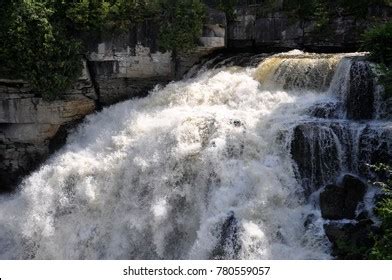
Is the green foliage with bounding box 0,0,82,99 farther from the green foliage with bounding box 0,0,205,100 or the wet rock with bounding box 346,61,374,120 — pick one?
the wet rock with bounding box 346,61,374,120

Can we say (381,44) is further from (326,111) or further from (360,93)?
(326,111)

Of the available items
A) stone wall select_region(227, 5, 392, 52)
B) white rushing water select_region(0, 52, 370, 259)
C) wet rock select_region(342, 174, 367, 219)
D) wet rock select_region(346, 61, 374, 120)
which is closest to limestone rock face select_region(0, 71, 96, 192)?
white rushing water select_region(0, 52, 370, 259)

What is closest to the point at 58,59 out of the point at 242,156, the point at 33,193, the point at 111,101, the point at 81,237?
the point at 111,101

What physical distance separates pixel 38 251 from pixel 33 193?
1.66 metres

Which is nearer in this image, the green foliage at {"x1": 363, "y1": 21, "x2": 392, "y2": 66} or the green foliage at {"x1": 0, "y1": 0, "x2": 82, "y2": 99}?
the green foliage at {"x1": 363, "y1": 21, "x2": 392, "y2": 66}

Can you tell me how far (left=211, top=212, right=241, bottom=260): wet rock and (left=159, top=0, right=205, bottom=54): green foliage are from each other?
7064mm

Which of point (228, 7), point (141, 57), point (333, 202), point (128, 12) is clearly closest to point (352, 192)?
point (333, 202)

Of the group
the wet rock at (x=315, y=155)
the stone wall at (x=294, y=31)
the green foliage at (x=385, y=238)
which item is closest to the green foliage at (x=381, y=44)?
the stone wall at (x=294, y=31)

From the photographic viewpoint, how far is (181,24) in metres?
15.4

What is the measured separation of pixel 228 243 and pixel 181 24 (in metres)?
7.81

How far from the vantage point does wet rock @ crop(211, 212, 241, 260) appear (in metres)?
9.96

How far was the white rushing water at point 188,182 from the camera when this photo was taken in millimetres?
10375

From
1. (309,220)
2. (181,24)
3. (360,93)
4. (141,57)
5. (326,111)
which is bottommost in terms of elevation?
(309,220)

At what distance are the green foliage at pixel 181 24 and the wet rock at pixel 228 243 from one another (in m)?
7.06
